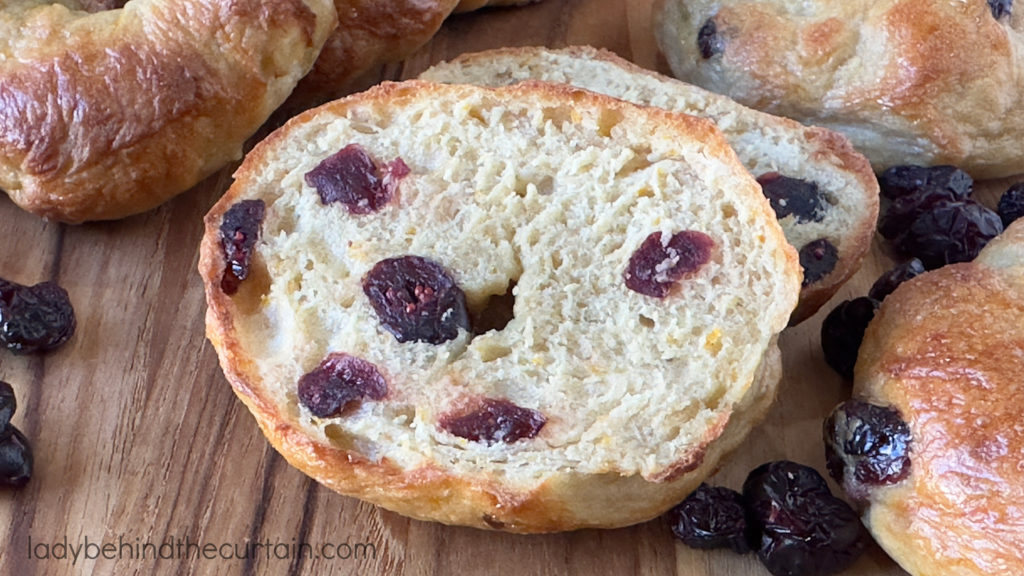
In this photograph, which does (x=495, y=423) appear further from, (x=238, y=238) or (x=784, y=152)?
(x=784, y=152)

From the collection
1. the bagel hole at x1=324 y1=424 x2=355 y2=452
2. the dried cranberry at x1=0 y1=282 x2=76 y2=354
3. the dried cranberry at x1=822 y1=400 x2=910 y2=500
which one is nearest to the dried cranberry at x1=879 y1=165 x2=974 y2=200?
the dried cranberry at x1=822 y1=400 x2=910 y2=500

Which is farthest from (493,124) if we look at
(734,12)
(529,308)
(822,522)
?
(822,522)

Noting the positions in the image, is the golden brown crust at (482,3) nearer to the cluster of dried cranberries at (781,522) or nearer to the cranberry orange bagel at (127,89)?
the cranberry orange bagel at (127,89)

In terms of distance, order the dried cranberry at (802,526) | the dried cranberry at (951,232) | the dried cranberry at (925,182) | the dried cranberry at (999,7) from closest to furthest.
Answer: the dried cranberry at (802,526)
the dried cranberry at (951,232)
the dried cranberry at (925,182)
the dried cranberry at (999,7)

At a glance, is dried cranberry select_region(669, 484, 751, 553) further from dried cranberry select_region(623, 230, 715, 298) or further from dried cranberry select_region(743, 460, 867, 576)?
dried cranberry select_region(623, 230, 715, 298)

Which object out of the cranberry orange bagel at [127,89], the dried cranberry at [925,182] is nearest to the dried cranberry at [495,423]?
the cranberry orange bagel at [127,89]

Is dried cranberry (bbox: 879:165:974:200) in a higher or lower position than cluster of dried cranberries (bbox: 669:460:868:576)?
higher
